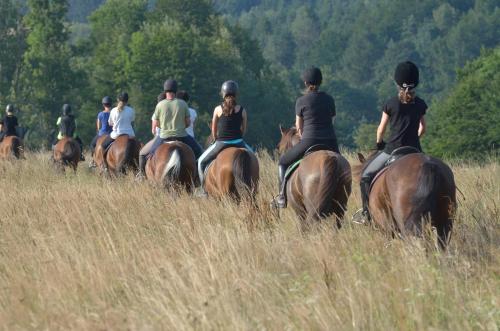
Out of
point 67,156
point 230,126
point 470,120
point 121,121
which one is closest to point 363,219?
point 230,126

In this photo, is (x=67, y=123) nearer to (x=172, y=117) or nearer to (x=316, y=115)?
(x=172, y=117)

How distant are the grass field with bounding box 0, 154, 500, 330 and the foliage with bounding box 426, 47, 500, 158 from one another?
56401 mm

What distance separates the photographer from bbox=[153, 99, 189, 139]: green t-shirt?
16.1 m

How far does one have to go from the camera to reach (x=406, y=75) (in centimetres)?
998

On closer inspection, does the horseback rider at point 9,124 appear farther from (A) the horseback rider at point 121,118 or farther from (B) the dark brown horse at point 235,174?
(B) the dark brown horse at point 235,174

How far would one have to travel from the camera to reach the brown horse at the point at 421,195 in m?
8.93

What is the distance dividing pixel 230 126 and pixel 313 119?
2658mm

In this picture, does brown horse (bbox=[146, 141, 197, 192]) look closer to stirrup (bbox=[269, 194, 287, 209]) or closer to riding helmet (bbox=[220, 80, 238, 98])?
riding helmet (bbox=[220, 80, 238, 98])

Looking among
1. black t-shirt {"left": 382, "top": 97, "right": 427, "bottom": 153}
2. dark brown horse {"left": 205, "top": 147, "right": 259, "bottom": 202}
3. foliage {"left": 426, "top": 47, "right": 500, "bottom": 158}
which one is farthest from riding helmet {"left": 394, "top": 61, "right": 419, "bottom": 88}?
foliage {"left": 426, "top": 47, "right": 500, "bottom": 158}

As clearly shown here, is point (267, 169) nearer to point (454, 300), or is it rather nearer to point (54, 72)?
point (454, 300)

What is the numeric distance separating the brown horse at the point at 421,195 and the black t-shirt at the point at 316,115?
237cm

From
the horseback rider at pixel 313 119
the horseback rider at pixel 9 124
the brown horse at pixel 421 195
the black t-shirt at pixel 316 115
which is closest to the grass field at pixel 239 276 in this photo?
the brown horse at pixel 421 195

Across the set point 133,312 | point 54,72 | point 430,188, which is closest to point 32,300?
point 133,312

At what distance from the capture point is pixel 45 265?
9.03 meters
